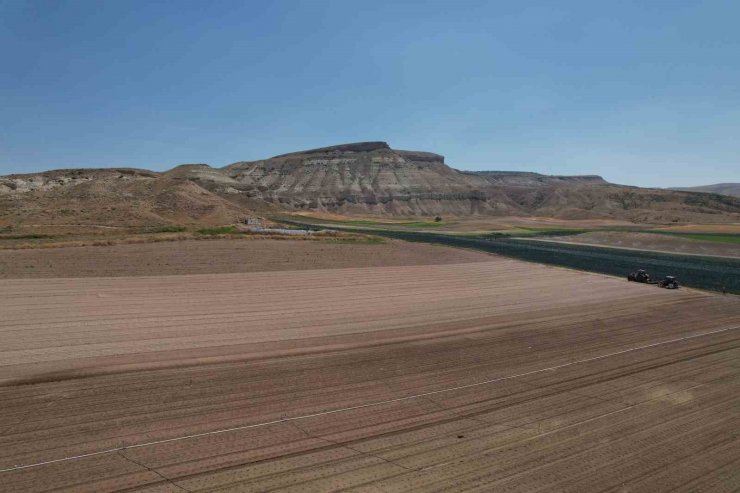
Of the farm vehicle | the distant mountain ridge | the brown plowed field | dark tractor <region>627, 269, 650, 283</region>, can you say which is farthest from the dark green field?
the distant mountain ridge

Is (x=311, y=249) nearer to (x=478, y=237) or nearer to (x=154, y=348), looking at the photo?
(x=154, y=348)

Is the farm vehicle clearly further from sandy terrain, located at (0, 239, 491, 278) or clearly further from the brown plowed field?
sandy terrain, located at (0, 239, 491, 278)

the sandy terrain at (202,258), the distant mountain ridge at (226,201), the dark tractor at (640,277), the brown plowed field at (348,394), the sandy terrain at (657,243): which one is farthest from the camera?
the distant mountain ridge at (226,201)

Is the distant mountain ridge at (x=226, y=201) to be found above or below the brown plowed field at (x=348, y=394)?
above

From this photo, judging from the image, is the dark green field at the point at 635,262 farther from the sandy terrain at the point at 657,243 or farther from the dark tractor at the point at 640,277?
the dark tractor at the point at 640,277

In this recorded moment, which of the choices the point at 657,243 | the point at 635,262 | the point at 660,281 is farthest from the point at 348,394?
the point at 657,243

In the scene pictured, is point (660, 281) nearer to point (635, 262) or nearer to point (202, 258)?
point (635, 262)

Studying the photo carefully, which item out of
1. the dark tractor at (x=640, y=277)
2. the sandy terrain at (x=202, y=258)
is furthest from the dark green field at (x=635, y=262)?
the sandy terrain at (x=202, y=258)
